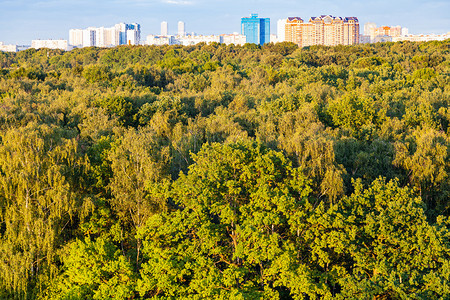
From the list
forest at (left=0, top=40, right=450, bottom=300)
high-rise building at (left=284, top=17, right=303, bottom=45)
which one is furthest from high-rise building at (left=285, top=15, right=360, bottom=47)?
forest at (left=0, top=40, right=450, bottom=300)

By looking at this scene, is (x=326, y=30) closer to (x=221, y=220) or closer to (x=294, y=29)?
(x=294, y=29)

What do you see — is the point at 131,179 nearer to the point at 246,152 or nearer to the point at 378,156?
the point at 246,152

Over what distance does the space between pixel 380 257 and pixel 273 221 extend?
12.7 feet

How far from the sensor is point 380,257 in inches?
552

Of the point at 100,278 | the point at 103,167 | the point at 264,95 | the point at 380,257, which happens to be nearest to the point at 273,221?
the point at 380,257

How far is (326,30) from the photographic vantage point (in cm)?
16988

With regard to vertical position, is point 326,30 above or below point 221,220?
above

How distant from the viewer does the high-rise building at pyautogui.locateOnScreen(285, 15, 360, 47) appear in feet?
553

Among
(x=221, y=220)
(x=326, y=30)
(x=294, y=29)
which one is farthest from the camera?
(x=294, y=29)

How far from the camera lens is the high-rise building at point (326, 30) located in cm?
16862

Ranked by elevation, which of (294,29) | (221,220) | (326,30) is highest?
(294,29)

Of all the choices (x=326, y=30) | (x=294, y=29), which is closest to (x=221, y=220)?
(x=294, y=29)

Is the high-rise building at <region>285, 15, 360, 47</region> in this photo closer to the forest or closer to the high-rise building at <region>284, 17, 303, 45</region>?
the high-rise building at <region>284, 17, 303, 45</region>

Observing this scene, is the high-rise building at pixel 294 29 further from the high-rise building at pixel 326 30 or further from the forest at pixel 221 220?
the forest at pixel 221 220
